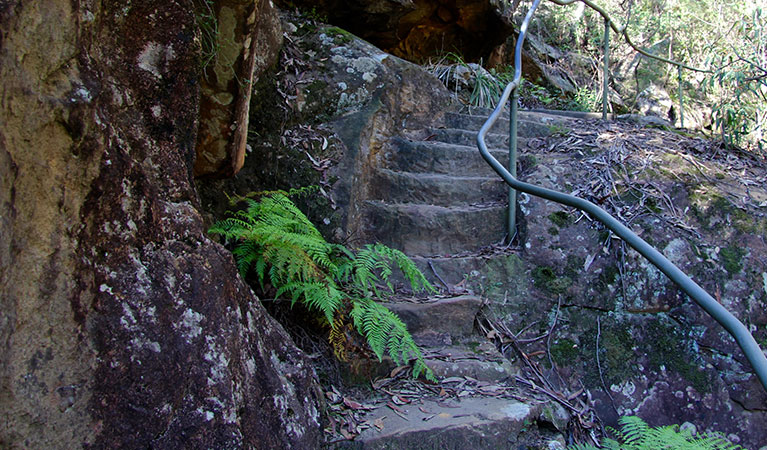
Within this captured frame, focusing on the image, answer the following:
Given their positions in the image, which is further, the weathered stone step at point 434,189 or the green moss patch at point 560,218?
the weathered stone step at point 434,189

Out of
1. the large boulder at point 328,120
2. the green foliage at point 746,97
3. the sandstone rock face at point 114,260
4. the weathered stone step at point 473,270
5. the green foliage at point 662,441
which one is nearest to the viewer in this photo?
the sandstone rock face at point 114,260

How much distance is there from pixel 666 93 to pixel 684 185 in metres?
6.62

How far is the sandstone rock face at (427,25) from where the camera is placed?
17.2ft

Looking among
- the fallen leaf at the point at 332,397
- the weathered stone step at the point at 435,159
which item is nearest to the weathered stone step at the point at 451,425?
the fallen leaf at the point at 332,397

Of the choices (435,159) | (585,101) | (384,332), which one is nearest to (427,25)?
(585,101)

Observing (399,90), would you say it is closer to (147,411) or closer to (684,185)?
(684,185)

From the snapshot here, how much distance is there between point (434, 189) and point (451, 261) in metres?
0.70

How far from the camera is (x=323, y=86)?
3760 millimetres

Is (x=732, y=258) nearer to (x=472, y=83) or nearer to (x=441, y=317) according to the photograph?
(x=441, y=317)

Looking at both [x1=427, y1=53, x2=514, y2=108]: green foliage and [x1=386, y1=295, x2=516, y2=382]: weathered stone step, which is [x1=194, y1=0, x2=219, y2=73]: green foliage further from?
[x1=427, y1=53, x2=514, y2=108]: green foliage

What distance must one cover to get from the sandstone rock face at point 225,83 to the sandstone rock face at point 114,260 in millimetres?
685

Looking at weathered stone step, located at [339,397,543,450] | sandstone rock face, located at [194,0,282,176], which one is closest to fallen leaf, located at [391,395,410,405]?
weathered stone step, located at [339,397,543,450]

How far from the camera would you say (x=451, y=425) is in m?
2.09

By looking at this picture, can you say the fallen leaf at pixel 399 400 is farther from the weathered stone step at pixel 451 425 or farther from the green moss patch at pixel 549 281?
the green moss patch at pixel 549 281
